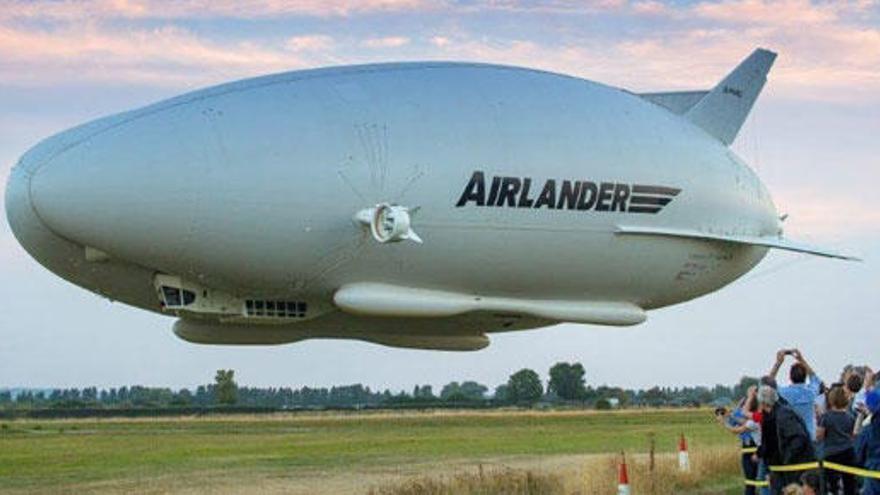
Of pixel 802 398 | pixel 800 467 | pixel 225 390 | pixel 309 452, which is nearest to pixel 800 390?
pixel 802 398

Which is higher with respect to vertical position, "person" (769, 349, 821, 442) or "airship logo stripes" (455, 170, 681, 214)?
"airship logo stripes" (455, 170, 681, 214)

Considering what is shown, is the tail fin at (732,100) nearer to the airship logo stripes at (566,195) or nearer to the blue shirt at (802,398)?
the airship logo stripes at (566,195)

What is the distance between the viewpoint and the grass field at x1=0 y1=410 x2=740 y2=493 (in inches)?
1447

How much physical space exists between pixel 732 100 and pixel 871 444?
11.9 metres

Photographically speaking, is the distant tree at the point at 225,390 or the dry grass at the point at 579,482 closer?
the dry grass at the point at 579,482

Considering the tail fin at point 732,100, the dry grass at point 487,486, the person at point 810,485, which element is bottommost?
the dry grass at point 487,486

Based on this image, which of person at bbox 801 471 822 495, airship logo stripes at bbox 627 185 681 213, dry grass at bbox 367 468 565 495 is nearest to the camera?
person at bbox 801 471 822 495

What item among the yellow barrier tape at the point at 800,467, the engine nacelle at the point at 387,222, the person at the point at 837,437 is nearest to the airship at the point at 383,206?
the engine nacelle at the point at 387,222

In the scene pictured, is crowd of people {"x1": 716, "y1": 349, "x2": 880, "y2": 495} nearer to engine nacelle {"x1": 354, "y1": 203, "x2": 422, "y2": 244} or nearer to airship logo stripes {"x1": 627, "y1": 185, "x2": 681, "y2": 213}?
airship logo stripes {"x1": 627, "y1": 185, "x2": 681, "y2": 213}

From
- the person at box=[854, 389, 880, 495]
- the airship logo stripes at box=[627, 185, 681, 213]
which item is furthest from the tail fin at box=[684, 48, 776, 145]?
the person at box=[854, 389, 880, 495]

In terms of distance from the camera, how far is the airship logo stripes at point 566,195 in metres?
21.8

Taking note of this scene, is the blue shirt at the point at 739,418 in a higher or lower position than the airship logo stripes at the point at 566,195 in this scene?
lower

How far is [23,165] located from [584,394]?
148 metres

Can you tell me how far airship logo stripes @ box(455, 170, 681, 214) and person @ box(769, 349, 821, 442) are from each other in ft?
11.6
